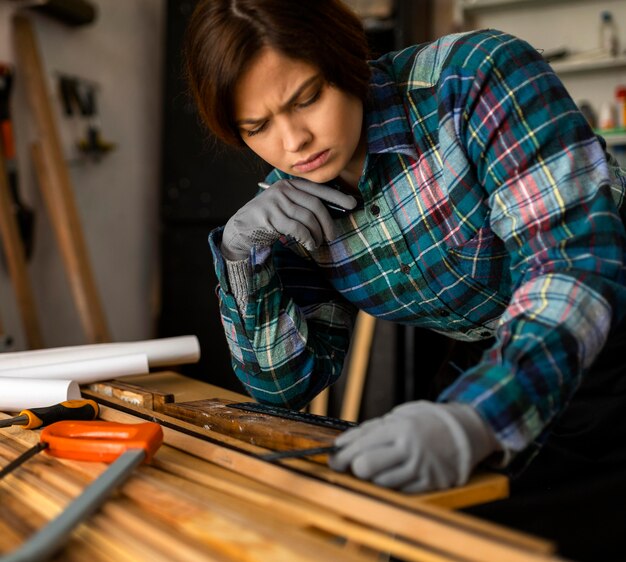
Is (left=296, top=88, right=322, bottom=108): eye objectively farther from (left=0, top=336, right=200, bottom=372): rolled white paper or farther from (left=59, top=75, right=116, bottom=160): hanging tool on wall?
(left=59, top=75, right=116, bottom=160): hanging tool on wall

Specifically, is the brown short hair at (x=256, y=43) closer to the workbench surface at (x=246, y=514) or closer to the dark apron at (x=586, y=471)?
the workbench surface at (x=246, y=514)

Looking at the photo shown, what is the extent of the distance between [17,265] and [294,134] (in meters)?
1.93

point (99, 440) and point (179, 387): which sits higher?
point (99, 440)

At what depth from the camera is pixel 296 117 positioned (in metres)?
1.02

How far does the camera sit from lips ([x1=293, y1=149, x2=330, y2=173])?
1072 millimetres

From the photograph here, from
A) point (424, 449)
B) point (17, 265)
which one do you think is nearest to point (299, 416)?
point (424, 449)

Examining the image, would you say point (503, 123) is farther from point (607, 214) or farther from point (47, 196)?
point (47, 196)

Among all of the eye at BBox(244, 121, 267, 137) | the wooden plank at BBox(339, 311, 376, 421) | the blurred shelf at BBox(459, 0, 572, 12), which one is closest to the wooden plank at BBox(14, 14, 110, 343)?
the wooden plank at BBox(339, 311, 376, 421)

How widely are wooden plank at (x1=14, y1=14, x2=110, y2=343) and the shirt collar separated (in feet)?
6.30

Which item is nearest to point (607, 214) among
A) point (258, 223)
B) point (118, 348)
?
point (258, 223)

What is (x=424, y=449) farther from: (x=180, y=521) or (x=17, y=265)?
(x=17, y=265)

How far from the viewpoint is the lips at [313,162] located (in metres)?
1.07

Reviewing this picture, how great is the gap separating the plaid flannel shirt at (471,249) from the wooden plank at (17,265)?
5.23 feet

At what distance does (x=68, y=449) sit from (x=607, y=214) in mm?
710
